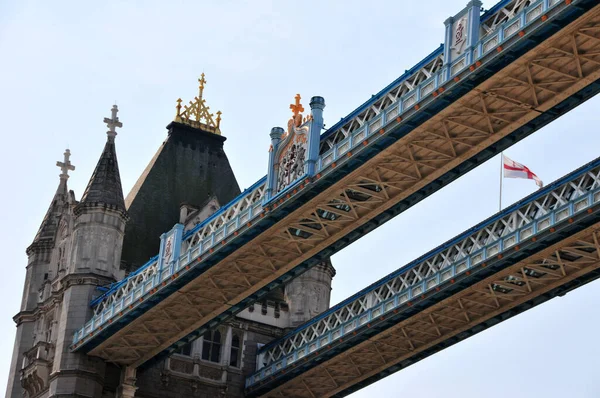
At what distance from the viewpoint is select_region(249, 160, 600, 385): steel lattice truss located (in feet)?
143

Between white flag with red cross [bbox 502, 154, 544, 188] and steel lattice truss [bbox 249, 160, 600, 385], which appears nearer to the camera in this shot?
steel lattice truss [bbox 249, 160, 600, 385]

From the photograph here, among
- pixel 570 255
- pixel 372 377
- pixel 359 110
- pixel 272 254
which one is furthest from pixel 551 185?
pixel 372 377

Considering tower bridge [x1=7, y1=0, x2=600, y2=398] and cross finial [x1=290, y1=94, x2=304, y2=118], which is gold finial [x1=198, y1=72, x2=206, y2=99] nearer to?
tower bridge [x1=7, y1=0, x2=600, y2=398]

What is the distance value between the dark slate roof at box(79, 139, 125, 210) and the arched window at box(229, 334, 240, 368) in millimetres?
8594

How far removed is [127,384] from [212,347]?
6.23 metres

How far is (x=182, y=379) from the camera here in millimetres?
62719

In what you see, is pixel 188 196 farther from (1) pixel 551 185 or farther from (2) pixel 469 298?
(1) pixel 551 185

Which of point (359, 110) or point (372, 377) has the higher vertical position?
point (359, 110)

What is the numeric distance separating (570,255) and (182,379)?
22.9 m

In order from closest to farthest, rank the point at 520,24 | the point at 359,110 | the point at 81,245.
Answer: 1. the point at 520,24
2. the point at 359,110
3. the point at 81,245

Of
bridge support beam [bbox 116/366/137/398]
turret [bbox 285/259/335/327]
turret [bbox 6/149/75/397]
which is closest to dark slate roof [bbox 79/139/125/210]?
turret [bbox 6/149/75/397]

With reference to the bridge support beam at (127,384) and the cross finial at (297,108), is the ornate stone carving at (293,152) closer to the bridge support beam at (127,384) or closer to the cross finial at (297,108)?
the cross finial at (297,108)

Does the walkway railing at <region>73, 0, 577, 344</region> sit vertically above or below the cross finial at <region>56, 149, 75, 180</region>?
below

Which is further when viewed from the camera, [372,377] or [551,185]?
[372,377]
